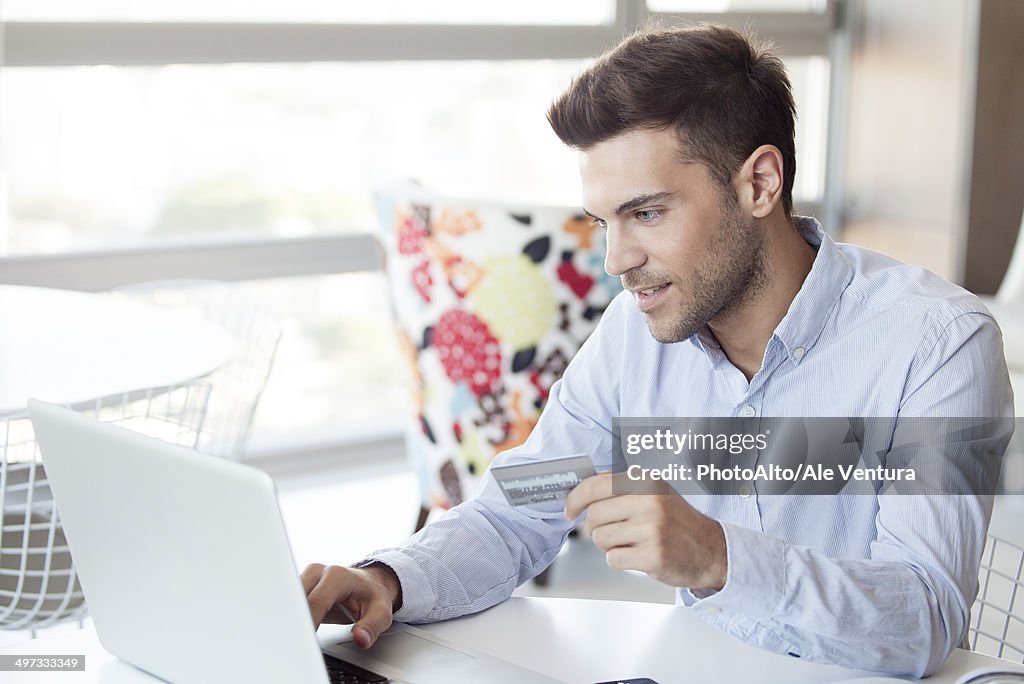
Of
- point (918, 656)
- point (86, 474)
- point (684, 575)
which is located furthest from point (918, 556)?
point (86, 474)

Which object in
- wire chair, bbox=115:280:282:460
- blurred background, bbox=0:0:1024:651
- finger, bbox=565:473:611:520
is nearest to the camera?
finger, bbox=565:473:611:520

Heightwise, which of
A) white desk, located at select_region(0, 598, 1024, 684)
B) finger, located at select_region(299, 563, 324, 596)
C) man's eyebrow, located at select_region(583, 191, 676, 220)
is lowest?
white desk, located at select_region(0, 598, 1024, 684)

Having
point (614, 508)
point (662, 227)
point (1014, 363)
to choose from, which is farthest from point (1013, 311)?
point (614, 508)

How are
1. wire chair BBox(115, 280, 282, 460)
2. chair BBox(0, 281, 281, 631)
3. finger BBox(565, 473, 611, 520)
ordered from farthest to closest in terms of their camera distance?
wire chair BBox(115, 280, 282, 460) < chair BBox(0, 281, 281, 631) < finger BBox(565, 473, 611, 520)

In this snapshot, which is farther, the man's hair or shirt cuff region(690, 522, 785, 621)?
A: the man's hair

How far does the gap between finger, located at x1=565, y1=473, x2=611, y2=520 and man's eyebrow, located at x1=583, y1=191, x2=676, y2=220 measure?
46cm

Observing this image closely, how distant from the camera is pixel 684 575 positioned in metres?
0.96

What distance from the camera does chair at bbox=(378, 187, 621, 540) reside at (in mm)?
2605

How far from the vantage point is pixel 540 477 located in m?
0.89

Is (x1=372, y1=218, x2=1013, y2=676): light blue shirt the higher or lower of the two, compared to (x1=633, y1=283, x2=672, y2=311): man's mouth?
lower

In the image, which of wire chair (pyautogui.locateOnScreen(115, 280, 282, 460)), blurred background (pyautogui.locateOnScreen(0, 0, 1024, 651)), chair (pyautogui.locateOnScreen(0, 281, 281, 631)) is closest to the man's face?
chair (pyautogui.locateOnScreen(0, 281, 281, 631))

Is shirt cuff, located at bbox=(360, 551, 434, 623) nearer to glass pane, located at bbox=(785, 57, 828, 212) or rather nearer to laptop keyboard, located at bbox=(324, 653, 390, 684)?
laptop keyboard, located at bbox=(324, 653, 390, 684)

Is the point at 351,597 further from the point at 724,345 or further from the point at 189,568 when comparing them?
the point at 724,345

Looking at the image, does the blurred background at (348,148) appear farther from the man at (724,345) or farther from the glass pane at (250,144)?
the man at (724,345)
